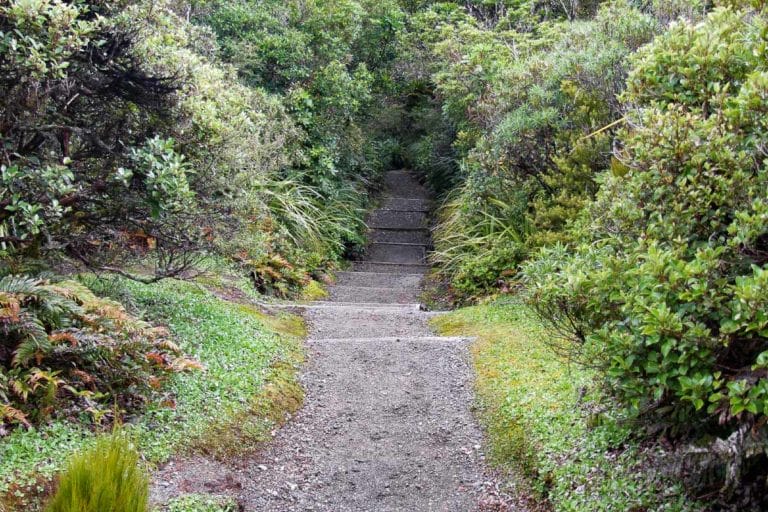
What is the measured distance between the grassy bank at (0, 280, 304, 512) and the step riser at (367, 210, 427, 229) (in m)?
7.65

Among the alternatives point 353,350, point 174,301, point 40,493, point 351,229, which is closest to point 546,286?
point 40,493

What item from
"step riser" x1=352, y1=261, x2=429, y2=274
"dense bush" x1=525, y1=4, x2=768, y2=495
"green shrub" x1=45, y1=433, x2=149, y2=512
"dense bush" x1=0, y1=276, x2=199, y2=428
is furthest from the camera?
"step riser" x1=352, y1=261, x2=429, y2=274

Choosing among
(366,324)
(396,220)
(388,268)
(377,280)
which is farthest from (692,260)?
(396,220)

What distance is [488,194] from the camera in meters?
11.0

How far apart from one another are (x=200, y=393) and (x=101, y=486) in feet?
7.37

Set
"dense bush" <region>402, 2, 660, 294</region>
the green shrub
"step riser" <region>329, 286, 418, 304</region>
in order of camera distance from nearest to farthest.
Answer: the green shrub
"dense bush" <region>402, 2, 660, 294</region>
"step riser" <region>329, 286, 418, 304</region>

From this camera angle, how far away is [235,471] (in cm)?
499

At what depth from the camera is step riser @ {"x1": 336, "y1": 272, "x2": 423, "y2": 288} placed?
12648mm

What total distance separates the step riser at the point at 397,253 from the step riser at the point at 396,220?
3.10 feet

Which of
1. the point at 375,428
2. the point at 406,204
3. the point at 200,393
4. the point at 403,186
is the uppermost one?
the point at 200,393

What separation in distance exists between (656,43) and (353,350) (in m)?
4.65

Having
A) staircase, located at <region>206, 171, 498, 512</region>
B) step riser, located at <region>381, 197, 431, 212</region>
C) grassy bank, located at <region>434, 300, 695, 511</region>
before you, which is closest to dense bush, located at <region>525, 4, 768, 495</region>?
grassy bank, located at <region>434, 300, 695, 511</region>

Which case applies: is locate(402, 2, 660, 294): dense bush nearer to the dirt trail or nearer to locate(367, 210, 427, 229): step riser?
the dirt trail

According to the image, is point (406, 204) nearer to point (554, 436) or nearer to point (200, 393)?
point (200, 393)
